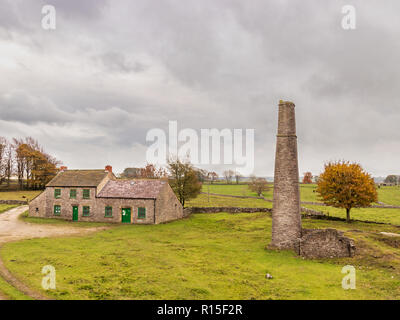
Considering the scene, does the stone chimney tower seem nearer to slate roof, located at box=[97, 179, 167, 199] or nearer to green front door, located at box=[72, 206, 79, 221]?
Result: slate roof, located at box=[97, 179, 167, 199]

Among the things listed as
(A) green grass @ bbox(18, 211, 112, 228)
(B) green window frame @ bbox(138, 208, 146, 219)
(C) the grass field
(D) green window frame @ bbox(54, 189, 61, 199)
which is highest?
(D) green window frame @ bbox(54, 189, 61, 199)

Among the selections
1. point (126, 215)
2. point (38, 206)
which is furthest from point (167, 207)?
point (38, 206)

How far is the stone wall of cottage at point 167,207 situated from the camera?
33.1m

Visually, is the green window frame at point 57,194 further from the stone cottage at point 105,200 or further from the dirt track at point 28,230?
the dirt track at point 28,230

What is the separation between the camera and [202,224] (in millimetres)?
34031

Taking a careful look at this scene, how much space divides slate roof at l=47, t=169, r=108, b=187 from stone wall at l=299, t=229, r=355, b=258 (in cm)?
2616

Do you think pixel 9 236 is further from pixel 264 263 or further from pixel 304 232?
pixel 304 232

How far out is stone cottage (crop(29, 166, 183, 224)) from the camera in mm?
32719

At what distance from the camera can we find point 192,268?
1619 cm

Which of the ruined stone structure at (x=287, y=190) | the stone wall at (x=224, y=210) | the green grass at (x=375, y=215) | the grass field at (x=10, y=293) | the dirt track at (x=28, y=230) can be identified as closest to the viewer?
the grass field at (x=10, y=293)

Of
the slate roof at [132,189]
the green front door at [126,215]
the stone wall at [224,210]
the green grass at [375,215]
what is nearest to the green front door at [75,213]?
the slate roof at [132,189]

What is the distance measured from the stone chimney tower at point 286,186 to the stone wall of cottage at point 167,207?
53.4 ft

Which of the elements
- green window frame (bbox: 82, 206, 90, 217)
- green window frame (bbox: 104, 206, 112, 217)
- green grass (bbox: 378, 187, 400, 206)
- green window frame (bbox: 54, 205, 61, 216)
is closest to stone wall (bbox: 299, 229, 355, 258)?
green window frame (bbox: 104, 206, 112, 217)

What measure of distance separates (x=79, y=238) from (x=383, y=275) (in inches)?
916
